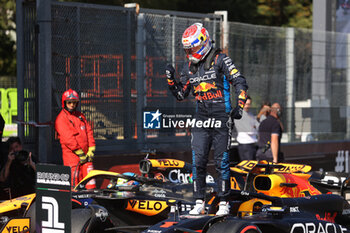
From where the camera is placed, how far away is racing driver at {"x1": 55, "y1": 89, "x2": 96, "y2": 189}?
9.84 m

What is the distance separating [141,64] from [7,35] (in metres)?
13.2

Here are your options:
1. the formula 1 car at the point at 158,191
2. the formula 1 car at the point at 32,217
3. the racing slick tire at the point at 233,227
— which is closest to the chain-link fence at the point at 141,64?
the formula 1 car at the point at 158,191

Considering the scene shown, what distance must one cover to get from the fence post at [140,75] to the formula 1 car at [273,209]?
355cm

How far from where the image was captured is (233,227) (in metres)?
6.54

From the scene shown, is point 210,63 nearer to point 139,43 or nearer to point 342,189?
point 342,189

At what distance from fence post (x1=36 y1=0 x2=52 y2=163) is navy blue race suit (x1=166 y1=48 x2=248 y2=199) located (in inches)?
146

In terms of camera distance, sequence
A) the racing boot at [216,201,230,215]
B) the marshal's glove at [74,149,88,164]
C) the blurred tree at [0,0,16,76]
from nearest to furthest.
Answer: the racing boot at [216,201,230,215], the marshal's glove at [74,149,88,164], the blurred tree at [0,0,16,76]

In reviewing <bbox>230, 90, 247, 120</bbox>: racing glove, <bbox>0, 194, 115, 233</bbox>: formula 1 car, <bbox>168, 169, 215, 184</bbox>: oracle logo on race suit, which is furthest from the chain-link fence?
<bbox>230, 90, 247, 120</bbox>: racing glove

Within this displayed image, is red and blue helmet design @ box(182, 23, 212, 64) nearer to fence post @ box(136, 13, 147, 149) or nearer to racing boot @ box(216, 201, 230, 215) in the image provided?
racing boot @ box(216, 201, 230, 215)

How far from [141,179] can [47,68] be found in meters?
3.31

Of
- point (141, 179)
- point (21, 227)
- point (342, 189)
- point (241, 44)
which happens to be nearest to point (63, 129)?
point (141, 179)

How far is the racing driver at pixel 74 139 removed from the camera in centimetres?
984

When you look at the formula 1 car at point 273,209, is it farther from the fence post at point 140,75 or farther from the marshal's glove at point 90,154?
the fence post at point 140,75

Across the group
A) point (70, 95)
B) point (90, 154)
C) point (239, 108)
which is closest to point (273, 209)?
point (239, 108)
